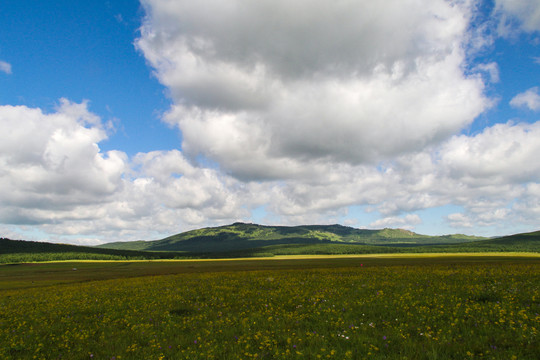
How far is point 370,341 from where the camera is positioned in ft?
31.4

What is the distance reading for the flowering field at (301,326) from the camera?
29.8 feet

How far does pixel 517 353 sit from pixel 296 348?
6.62 metres

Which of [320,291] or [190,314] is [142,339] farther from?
[320,291]

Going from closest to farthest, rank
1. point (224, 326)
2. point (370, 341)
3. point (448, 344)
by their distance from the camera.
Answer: point (448, 344)
point (370, 341)
point (224, 326)

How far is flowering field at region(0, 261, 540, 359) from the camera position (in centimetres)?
909

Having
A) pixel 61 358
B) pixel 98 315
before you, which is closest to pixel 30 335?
pixel 98 315

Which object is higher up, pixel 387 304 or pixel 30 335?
pixel 387 304

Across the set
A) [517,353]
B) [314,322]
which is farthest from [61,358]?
[517,353]

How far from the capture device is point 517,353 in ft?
25.9

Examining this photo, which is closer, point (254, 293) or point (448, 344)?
point (448, 344)

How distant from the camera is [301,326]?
12.2 m

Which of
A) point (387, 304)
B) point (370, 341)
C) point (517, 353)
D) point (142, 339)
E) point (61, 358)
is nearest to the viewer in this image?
point (517, 353)

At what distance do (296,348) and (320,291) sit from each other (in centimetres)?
1061

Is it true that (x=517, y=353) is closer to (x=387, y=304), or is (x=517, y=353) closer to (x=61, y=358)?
(x=387, y=304)
